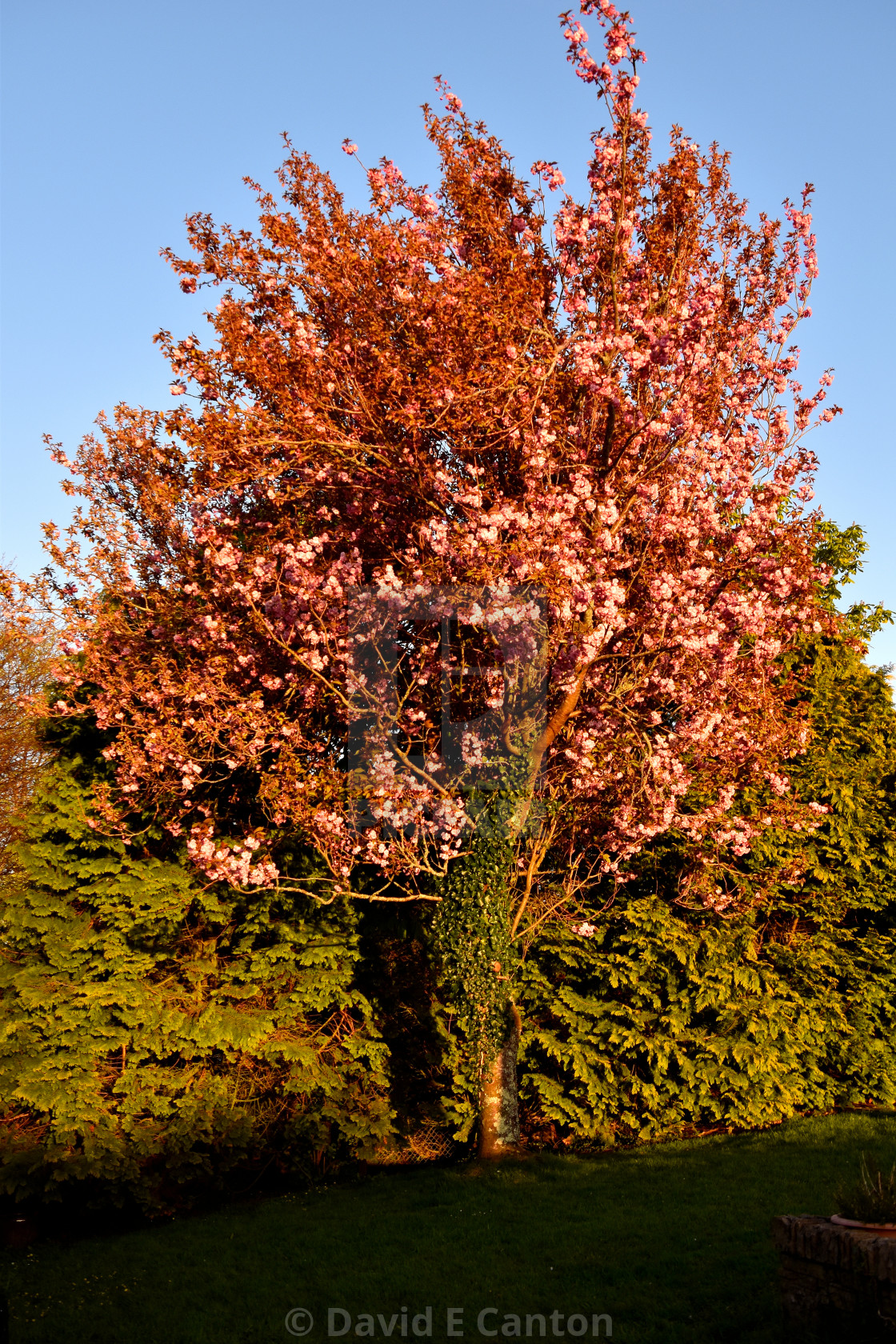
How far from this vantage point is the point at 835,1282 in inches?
204

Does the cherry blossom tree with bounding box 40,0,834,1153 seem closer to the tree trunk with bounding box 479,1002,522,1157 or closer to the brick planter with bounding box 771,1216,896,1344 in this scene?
the tree trunk with bounding box 479,1002,522,1157

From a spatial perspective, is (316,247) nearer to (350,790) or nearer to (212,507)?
(212,507)

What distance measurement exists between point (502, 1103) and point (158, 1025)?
12.1 ft

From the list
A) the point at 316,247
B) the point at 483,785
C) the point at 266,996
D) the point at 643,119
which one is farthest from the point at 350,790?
the point at 643,119

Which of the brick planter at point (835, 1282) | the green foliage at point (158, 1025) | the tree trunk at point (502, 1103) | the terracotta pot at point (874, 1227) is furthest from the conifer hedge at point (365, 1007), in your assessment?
the terracotta pot at point (874, 1227)

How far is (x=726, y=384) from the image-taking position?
436 inches

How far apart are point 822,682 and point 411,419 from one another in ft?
22.8

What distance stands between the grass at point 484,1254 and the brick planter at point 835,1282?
0.25 meters

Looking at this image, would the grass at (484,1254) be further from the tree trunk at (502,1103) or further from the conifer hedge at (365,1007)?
the conifer hedge at (365,1007)

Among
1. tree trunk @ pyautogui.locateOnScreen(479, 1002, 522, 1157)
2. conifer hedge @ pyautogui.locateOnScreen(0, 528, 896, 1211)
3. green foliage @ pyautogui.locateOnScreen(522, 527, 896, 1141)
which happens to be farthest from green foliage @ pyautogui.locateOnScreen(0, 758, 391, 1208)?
green foliage @ pyautogui.locateOnScreen(522, 527, 896, 1141)

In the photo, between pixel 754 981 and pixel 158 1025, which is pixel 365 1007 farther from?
pixel 754 981

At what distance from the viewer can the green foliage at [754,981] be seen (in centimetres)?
1133

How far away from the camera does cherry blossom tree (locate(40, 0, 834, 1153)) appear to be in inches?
376

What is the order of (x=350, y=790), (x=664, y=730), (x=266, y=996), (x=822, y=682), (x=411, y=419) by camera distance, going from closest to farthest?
(x=411, y=419) < (x=350, y=790) < (x=664, y=730) < (x=266, y=996) < (x=822, y=682)
